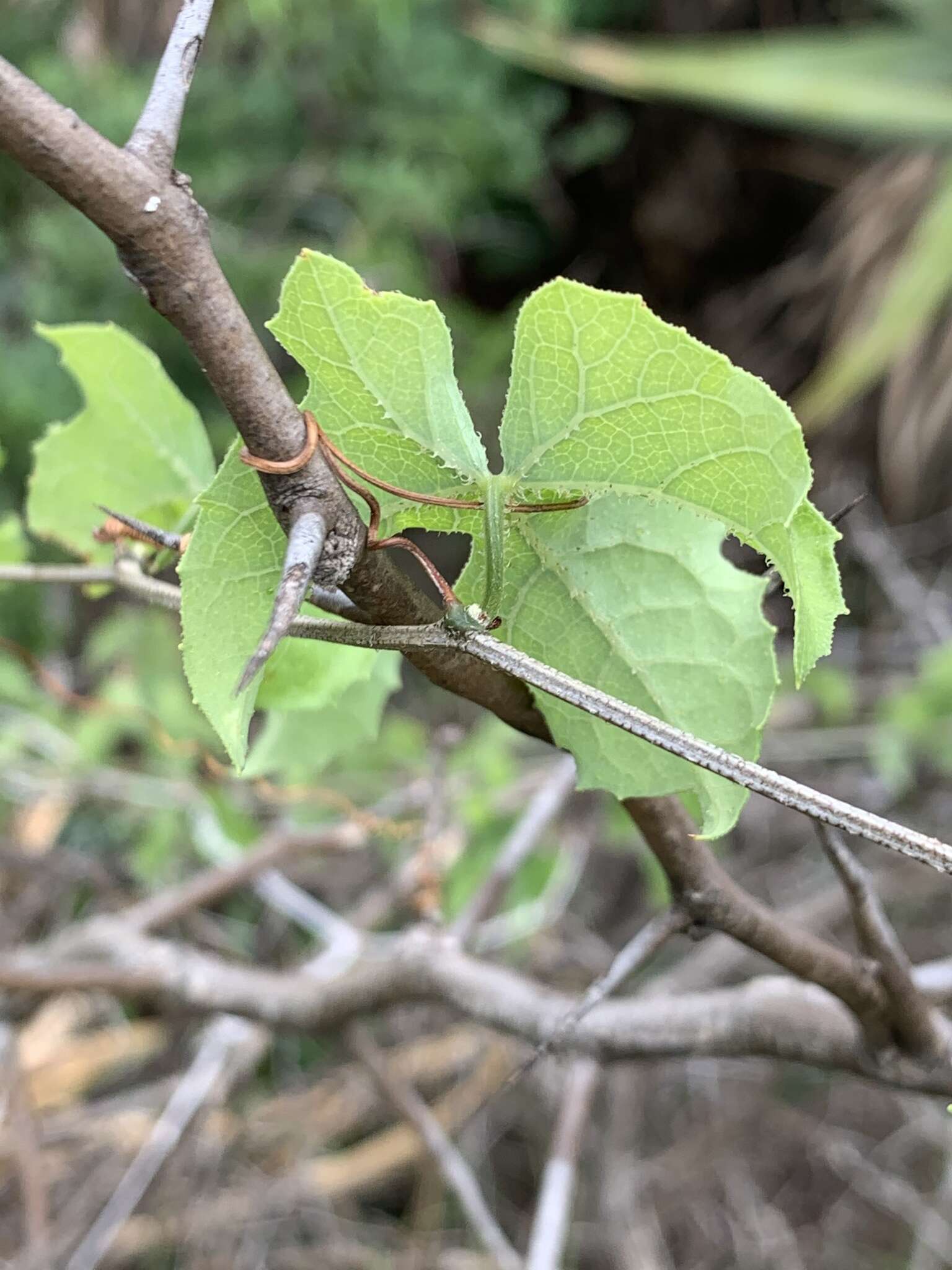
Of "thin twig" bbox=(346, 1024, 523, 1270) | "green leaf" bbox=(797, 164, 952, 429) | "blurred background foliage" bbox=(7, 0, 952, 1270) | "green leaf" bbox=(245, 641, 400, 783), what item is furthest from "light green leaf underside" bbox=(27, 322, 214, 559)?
"green leaf" bbox=(797, 164, 952, 429)

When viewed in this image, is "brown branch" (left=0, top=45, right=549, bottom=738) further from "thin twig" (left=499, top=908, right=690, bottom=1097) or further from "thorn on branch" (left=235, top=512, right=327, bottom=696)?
"thin twig" (left=499, top=908, right=690, bottom=1097)

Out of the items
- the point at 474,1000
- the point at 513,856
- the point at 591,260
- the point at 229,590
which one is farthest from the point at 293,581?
the point at 591,260

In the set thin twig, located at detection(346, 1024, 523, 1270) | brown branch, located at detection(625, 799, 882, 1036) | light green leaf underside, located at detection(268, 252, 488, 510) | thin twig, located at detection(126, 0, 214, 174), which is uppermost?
thin twig, located at detection(126, 0, 214, 174)

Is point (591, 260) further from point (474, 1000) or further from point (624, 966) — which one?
point (624, 966)

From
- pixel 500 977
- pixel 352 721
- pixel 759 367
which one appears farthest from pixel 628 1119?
pixel 759 367

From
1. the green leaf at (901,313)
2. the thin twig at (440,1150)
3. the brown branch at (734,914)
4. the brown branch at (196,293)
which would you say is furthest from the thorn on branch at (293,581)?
the green leaf at (901,313)

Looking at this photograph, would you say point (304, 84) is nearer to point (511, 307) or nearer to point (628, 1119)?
point (511, 307)
